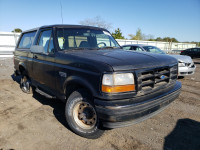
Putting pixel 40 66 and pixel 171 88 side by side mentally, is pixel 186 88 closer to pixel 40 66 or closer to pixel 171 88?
pixel 171 88

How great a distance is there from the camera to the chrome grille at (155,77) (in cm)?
222

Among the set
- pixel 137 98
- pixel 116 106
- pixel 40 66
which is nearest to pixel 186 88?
pixel 137 98

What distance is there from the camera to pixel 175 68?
9.65 ft

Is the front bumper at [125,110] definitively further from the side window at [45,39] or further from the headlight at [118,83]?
the side window at [45,39]

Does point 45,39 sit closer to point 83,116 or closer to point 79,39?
point 79,39

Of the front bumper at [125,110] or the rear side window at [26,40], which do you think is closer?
the front bumper at [125,110]

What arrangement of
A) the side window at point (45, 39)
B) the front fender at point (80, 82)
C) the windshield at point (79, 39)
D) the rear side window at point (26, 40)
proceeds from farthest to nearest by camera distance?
the rear side window at point (26, 40) < the side window at point (45, 39) < the windshield at point (79, 39) < the front fender at point (80, 82)

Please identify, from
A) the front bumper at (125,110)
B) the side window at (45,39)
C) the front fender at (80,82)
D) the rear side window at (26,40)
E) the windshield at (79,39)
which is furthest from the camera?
the rear side window at (26,40)

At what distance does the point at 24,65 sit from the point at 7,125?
1.97m

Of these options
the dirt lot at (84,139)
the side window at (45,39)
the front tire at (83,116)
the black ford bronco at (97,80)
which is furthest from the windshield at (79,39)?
the dirt lot at (84,139)

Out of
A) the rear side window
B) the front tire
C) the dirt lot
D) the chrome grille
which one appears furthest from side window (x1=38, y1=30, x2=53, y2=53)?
the chrome grille

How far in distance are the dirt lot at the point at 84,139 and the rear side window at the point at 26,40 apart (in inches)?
71.4

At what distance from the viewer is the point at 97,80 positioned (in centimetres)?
211

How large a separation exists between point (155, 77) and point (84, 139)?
161 cm
